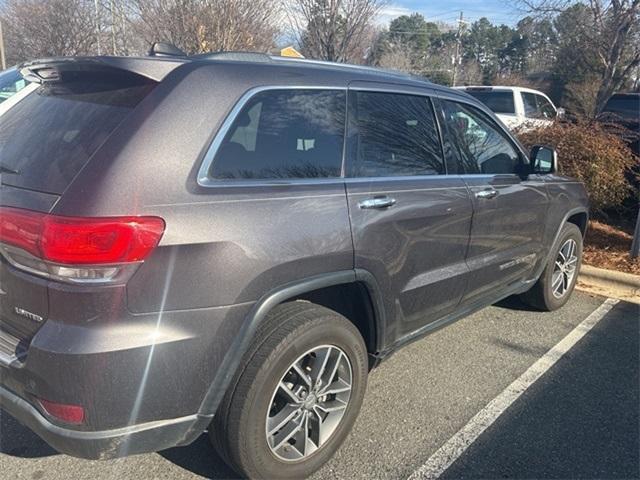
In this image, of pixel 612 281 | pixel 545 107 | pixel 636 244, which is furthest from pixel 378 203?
pixel 545 107

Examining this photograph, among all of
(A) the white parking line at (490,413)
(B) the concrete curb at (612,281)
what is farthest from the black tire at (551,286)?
(B) the concrete curb at (612,281)

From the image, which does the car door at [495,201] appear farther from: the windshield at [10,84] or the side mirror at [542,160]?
the windshield at [10,84]

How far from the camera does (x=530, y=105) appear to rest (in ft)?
40.0

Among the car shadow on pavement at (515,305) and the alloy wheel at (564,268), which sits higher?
the alloy wheel at (564,268)

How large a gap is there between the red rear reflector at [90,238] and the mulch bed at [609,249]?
513 centimetres

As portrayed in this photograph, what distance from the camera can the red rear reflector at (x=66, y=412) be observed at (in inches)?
77.4

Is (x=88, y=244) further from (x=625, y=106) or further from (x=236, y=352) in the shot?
(x=625, y=106)

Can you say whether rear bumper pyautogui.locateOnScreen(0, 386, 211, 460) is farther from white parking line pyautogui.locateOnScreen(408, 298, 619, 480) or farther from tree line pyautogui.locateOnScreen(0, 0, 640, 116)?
tree line pyautogui.locateOnScreen(0, 0, 640, 116)

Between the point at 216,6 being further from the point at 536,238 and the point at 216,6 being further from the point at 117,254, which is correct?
the point at 117,254

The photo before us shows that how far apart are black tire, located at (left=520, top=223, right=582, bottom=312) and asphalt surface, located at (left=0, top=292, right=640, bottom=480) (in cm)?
32

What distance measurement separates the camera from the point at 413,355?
3861 mm

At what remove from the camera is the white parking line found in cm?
271

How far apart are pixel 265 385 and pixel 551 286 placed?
10.4 ft

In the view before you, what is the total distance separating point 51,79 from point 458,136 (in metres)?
2.31
